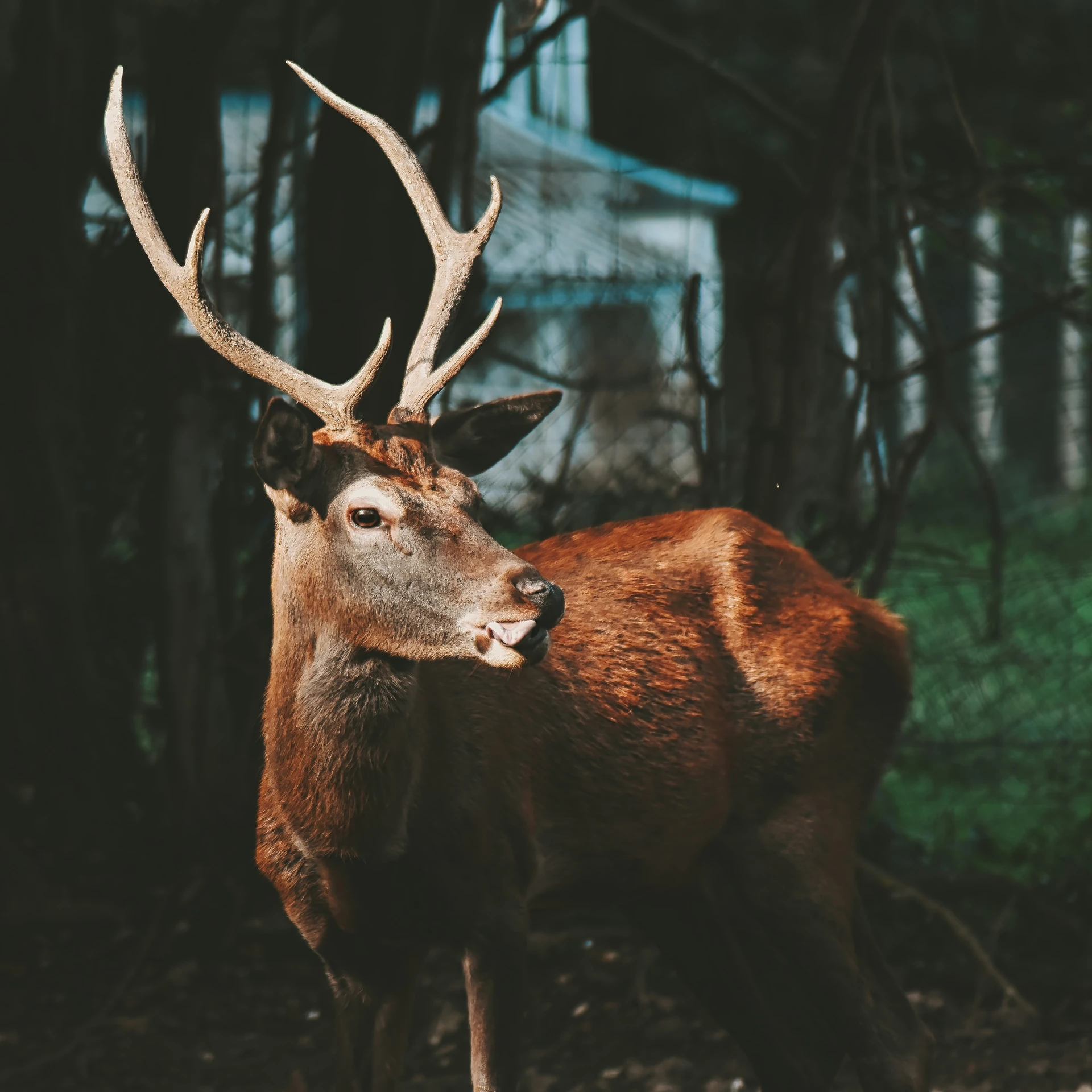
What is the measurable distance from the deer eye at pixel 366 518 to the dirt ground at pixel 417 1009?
193cm

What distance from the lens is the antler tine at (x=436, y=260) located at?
3275 mm

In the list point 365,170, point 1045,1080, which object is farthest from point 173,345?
point 1045,1080

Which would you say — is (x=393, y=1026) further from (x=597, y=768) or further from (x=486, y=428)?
(x=486, y=428)

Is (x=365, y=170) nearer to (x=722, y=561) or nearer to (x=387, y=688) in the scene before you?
(x=722, y=561)

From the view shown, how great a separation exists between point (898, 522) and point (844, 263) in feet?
3.01

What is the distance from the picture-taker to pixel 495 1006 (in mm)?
3107

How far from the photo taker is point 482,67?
5.18 m

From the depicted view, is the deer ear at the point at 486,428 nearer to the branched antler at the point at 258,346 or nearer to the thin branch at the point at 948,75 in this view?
the branched antler at the point at 258,346

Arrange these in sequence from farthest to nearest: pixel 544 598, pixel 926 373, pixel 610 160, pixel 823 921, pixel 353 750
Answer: pixel 610 160 → pixel 926 373 → pixel 823 921 → pixel 353 750 → pixel 544 598

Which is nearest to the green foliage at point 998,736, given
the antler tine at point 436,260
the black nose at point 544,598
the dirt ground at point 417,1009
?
the dirt ground at point 417,1009

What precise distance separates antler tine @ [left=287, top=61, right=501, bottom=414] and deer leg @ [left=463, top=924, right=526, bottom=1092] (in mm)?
1101

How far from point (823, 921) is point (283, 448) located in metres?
1.66

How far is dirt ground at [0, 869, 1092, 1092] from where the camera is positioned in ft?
14.1

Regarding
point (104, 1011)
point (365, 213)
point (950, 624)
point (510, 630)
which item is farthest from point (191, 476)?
point (950, 624)
